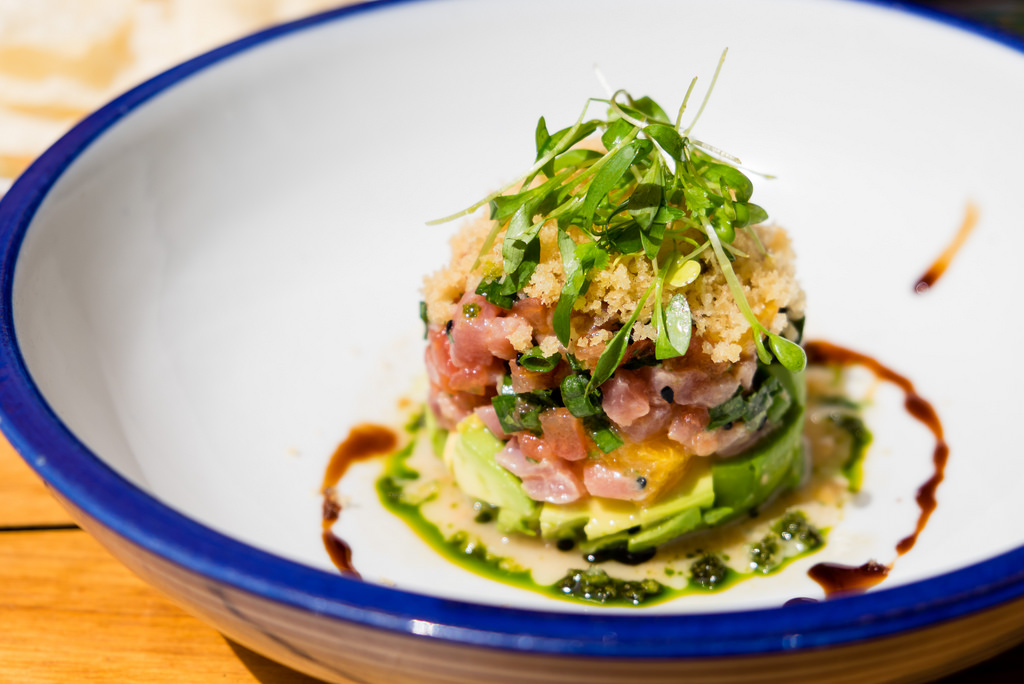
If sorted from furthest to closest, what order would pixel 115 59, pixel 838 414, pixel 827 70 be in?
pixel 115 59, pixel 827 70, pixel 838 414

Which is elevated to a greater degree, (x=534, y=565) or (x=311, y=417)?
(x=311, y=417)

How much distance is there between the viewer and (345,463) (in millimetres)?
2834

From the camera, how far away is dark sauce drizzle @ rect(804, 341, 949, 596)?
7.63 feet

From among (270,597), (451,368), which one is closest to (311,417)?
(451,368)

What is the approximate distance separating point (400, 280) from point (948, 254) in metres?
2.03

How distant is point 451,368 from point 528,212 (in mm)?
524

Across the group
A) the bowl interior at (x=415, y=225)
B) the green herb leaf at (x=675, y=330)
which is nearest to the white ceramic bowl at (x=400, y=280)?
the bowl interior at (x=415, y=225)

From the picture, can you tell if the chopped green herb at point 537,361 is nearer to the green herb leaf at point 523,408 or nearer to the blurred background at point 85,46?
the green herb leaf at point 523,408

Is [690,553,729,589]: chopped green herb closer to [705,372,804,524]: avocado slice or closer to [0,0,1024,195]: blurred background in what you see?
[705,372,804,524]: avocado slice

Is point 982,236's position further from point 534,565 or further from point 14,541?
point 14,541

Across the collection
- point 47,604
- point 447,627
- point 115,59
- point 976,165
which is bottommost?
point 47,604

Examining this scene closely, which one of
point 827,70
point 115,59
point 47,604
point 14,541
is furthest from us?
point 115,59

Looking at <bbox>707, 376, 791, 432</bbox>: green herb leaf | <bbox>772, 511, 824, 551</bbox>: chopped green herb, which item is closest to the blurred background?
Answer: <bbox>707, 376, 791, 432</bbox>: green herb leaf

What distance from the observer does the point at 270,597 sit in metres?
1.42
